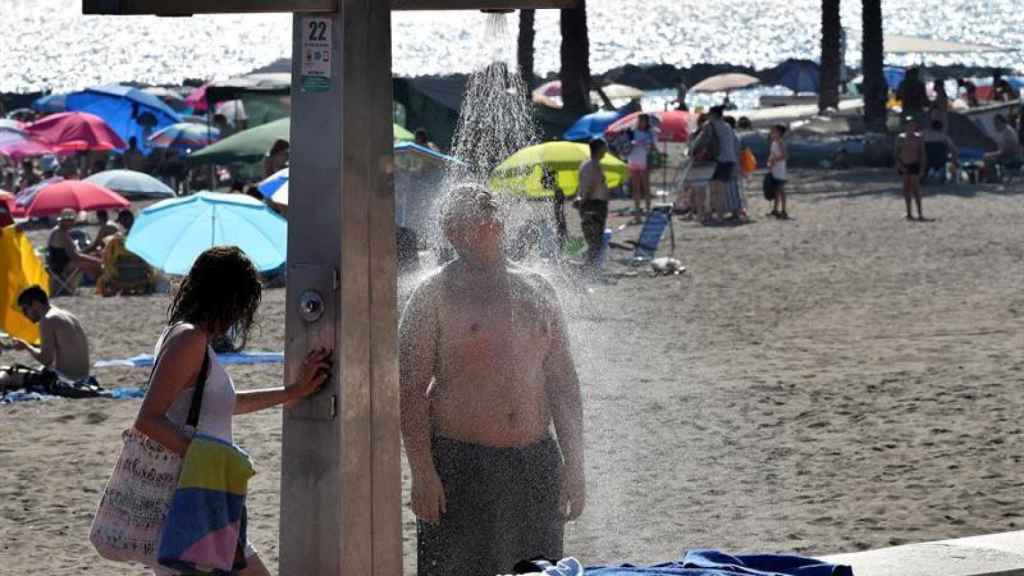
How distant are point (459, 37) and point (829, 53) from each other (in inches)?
4445

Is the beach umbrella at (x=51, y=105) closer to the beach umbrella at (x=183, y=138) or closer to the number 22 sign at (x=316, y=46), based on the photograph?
the beach umbrella at (x=183, y=138)

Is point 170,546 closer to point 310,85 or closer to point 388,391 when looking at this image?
point 388,391

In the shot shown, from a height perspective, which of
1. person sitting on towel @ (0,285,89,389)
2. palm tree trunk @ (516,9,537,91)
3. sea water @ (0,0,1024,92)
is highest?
sea water @ (0,0,1024,92)

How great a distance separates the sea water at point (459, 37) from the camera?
120688 mm

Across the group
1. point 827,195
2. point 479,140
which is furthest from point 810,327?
point 827,195

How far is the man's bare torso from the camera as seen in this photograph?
5875 millimetres

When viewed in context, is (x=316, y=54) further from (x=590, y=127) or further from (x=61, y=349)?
(x=590, y=127)

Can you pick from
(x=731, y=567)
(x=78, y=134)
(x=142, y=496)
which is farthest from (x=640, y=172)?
(x=142, y=496)

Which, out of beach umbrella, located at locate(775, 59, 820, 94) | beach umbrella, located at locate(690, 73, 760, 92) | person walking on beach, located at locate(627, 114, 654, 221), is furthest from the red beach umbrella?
beach umbrella, located at locate(775, 59, 820, 94)

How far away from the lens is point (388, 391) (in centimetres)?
540

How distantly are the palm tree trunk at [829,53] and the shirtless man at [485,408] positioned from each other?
3273 centimetres

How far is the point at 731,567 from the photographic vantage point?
577cm

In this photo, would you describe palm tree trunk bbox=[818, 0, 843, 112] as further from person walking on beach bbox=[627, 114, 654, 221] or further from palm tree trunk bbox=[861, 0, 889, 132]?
person walking on beach bbox=[627, 114, 654, 221]

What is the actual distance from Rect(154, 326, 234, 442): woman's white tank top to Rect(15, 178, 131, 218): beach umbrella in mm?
17132
